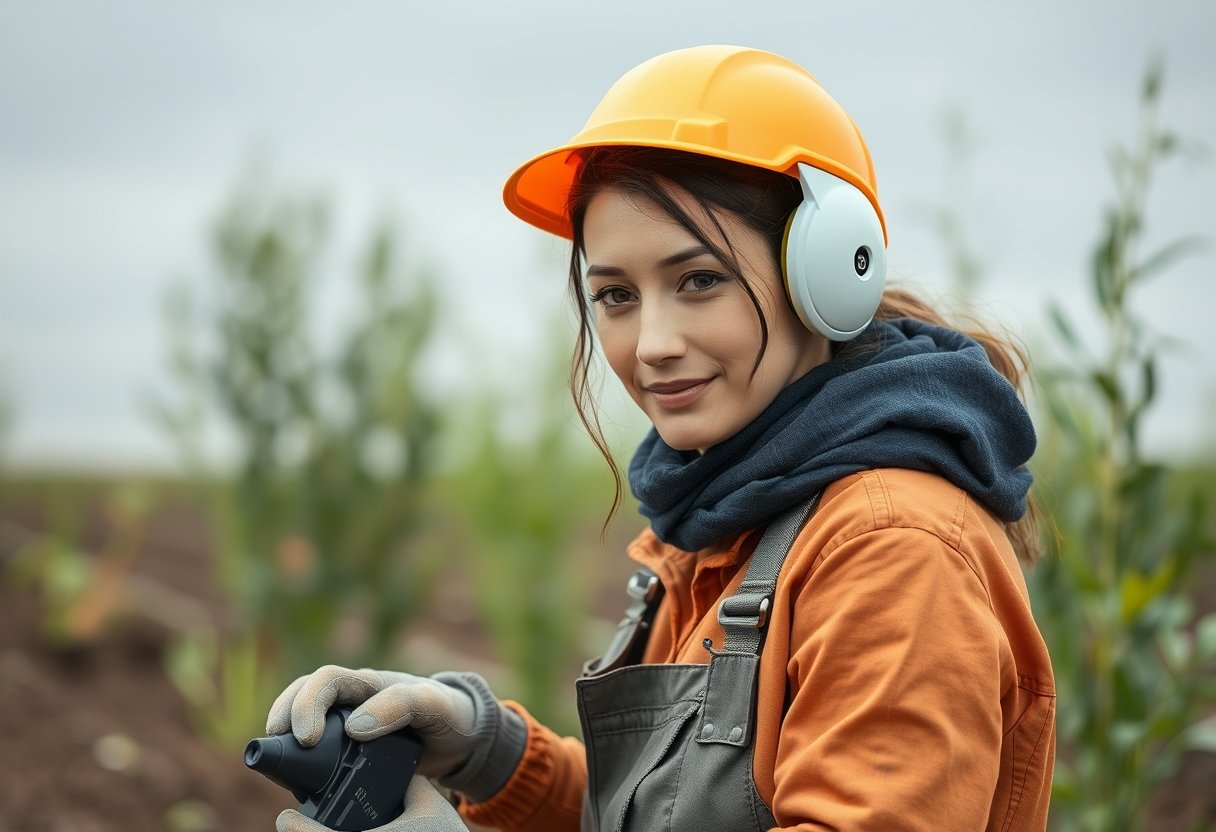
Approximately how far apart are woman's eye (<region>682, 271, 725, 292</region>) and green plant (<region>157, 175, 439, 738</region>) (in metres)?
4.06

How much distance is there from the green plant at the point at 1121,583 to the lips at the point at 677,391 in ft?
5.34

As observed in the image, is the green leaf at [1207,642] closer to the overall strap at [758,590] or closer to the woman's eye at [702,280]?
the overall strap at [758,590]

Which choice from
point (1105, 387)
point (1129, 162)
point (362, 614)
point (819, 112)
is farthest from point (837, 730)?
point (362, 614)

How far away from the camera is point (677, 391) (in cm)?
164

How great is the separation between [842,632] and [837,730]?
11cm

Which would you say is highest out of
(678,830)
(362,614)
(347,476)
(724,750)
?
(724,750)

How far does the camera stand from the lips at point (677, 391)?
5.32ft

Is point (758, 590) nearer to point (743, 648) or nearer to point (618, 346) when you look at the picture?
point (743, 648)

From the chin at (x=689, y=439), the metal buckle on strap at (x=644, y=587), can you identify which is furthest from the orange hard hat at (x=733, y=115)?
the metal buckle on strap at (x=644, y=587)

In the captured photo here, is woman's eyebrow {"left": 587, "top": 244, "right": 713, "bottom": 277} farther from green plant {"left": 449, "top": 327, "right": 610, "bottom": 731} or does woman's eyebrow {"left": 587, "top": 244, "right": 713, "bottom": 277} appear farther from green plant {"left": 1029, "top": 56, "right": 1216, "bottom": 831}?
green plant {"left": 449, "top": 327, "right": 610, "bottom": 731}

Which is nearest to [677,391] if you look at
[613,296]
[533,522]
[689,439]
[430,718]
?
[689,439]

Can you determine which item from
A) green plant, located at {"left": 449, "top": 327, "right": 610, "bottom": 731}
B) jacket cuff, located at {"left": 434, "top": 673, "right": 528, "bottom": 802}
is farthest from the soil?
jacket cuff, located at {"left": 434, "top": 673, "right": 528, "bottom": 802}

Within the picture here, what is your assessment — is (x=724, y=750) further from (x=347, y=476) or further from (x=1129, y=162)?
(x=347, y=476)

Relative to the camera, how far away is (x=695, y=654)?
1598 mm
